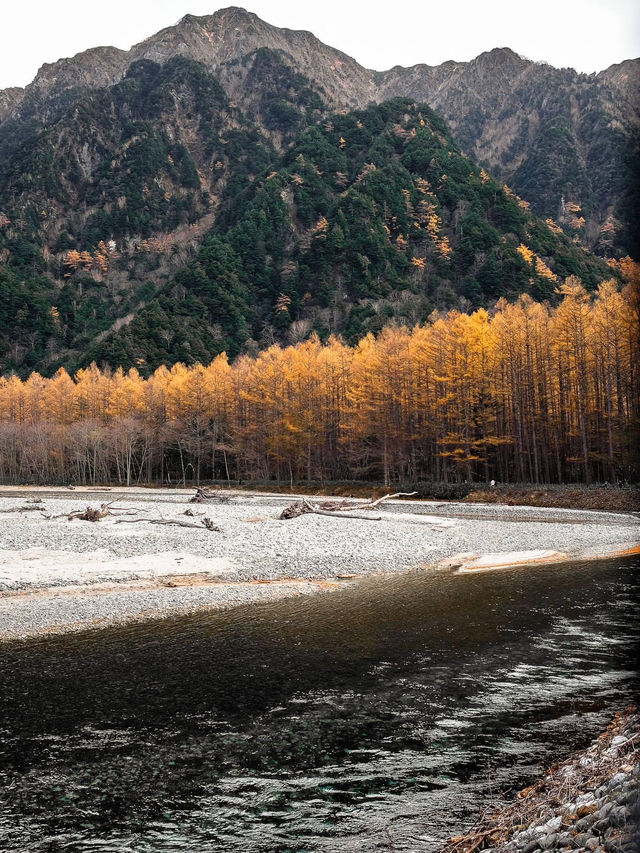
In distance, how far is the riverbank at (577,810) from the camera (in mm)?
3775

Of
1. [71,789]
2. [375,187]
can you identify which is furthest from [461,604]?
[375,187]

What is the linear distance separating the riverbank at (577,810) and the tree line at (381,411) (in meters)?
21.5

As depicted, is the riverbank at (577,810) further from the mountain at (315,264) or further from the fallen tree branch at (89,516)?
the mountain at (315,264)

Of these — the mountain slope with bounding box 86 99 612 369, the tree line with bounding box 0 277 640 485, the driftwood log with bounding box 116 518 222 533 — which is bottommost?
the driftwood log with bounding box 116 518 222 533

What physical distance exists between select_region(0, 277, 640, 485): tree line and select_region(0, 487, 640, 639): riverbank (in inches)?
284

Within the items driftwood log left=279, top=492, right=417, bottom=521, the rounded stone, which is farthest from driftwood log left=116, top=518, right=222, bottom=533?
the rounded stone

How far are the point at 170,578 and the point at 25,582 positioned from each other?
154 inches

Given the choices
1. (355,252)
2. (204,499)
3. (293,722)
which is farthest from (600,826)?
(355,252)

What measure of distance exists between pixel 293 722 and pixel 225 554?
521 inches

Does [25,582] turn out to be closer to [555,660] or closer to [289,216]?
[555,660]

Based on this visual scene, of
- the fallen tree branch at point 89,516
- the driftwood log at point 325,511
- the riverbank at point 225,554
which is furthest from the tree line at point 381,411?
the fallen tree branch at point 89,516

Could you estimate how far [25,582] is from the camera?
1587cm

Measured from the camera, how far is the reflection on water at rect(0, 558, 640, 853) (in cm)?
563

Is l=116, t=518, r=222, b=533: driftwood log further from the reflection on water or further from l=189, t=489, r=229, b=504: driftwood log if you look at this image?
l=189, t=489, r=229, b=504: driftwood log
